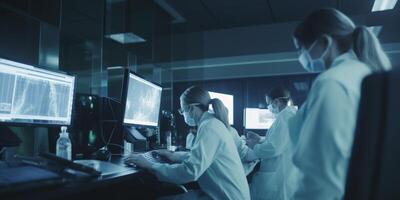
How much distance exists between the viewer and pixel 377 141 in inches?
26.7

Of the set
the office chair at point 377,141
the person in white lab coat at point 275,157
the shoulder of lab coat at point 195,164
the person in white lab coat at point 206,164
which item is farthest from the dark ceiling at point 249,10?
the office chair at point 377,141

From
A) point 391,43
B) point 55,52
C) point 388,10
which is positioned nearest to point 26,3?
point 55,52

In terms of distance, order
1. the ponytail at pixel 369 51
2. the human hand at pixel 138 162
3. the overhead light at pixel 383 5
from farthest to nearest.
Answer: the overhead light at pixel 383 5 < the human hand at pixel 138 162 < the ponytail at pixel 369 51

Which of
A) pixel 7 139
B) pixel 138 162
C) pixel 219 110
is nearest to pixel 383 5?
pixel 219 110

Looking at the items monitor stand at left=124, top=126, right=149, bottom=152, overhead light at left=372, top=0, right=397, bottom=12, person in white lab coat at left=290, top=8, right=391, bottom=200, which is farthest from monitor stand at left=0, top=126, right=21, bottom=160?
overhead light at left=372, top=0, right=397, bottom=12

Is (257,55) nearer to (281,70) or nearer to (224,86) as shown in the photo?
(281,70)

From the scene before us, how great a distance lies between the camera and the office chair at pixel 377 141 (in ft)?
2.18

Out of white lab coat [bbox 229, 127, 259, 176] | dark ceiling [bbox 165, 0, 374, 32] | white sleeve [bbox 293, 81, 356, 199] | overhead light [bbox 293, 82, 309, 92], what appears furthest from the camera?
overhead light [bbox 293, 82, 309, 92]

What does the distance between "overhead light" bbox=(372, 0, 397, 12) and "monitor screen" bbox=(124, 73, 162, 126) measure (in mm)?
3396

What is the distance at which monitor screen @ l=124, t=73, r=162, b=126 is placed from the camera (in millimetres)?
1772

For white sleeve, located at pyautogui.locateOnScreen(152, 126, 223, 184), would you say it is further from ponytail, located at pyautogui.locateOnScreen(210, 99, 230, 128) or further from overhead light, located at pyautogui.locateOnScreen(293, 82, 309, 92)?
overhead light, located at pyautogui.locateOnScreen(293, 82, 309, 92)

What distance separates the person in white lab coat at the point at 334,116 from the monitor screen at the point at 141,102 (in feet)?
3.48

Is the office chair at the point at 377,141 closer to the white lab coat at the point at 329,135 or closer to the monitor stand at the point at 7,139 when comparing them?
the white lab coat at the point at 329,135

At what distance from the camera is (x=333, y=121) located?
777 millimetres
